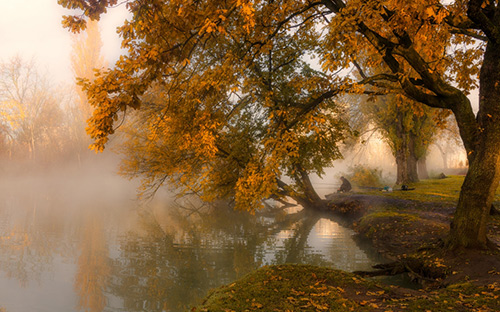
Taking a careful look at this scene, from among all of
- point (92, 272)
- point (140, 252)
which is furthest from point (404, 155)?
point (92, 272)

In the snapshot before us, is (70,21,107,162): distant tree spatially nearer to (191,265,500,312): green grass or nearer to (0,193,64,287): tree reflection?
(0,193,64,287): tree reflection

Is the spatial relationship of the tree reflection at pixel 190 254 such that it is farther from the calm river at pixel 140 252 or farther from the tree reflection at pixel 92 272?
the tree reflection at pixel 92 272

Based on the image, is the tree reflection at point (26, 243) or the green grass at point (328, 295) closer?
the green grass at point (328, 295)

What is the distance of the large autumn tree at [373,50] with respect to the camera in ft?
21.3

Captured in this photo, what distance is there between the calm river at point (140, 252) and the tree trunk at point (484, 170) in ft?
10.9

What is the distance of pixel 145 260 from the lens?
11703 mm

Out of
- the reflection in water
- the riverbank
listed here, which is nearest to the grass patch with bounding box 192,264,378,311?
the riverbank

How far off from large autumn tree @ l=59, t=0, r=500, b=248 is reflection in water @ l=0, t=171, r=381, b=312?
420 centimetres

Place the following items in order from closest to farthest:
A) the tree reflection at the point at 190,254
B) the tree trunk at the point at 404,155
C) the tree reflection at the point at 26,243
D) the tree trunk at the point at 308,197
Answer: the tree reflection at the point at 190,254, the tree reflection at the point at 26,243, the tree trunk at the point at 308,197, the tree trunk at the point at 404,155

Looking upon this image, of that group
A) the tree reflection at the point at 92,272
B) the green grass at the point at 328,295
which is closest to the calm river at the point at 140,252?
the tree reflection at the point at 92,272

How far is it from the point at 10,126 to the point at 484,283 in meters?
45.6

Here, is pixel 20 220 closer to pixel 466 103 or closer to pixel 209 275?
pixel 209 275

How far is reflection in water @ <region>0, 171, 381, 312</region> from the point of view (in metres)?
8.67

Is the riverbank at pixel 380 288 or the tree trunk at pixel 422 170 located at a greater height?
the tree trunk at pixel 422 170
